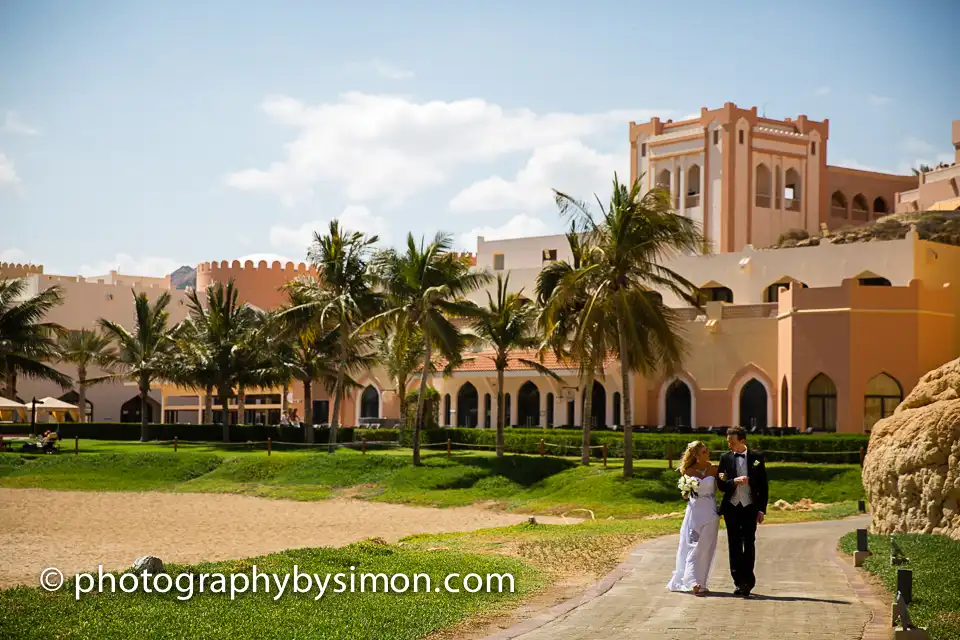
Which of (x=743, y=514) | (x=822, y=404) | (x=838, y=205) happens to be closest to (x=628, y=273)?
(x=822, y=404)

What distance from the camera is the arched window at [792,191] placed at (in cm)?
5559

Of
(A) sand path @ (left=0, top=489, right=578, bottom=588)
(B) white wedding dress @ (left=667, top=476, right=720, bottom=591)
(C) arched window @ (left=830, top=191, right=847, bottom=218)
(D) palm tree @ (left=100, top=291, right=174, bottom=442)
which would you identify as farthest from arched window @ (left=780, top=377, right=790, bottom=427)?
(B) white wedding dress @ (left=667, top=476, right=720, bottom=591)

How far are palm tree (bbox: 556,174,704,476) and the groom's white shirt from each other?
17.4 meters

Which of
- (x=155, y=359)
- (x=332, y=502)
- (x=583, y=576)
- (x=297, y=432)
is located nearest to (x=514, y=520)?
(x=332, y=502)

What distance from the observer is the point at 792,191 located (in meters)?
57.0

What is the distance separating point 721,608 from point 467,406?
36.3 m

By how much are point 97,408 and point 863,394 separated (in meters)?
40.3

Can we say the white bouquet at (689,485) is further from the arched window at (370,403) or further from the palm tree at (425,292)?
the arched window at (370,403)

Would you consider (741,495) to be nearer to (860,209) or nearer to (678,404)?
(678,404)

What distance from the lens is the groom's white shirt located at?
11250mm

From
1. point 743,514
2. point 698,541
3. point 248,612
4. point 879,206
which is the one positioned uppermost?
point 879,206

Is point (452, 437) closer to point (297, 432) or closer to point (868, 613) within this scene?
point (297, 432)

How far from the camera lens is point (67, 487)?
3366cm

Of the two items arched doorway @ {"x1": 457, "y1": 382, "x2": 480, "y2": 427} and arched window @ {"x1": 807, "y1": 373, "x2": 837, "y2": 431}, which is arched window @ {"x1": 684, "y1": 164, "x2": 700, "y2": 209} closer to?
arched doorway @ {"x1": 457, "y1": 382, "x2": 480, "y2": 427}
